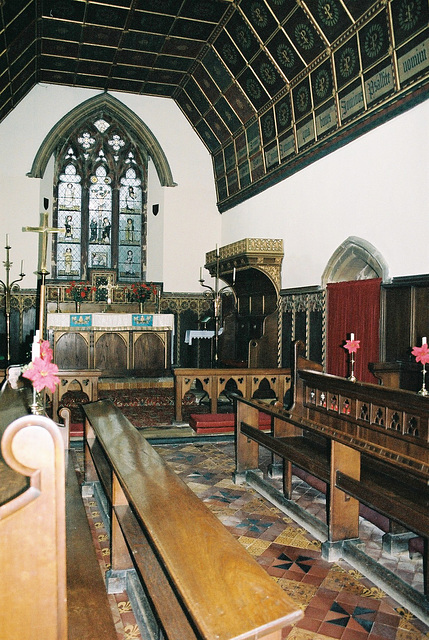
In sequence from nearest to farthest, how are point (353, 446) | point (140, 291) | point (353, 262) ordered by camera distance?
point (353, 446), point (353, 262), point (140, 291)

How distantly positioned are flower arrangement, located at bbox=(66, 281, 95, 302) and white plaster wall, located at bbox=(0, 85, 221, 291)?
39.0 inches

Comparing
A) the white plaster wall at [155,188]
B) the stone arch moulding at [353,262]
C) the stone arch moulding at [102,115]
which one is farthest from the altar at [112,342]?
the stone arch moulding at [102,115]

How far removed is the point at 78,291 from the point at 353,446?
9.31 metres

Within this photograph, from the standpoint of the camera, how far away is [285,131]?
9.52m

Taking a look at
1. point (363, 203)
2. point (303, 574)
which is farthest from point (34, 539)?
point (363, 203)

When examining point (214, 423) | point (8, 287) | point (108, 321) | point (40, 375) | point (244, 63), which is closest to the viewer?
point (40, 375)

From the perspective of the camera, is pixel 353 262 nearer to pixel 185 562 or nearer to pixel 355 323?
pixel 355 323

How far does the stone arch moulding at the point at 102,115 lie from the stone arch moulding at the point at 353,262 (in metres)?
6.44

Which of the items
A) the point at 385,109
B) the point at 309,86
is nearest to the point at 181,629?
the point at 385,109

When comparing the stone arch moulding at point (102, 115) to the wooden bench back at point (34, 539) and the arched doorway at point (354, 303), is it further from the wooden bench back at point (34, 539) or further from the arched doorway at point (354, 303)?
the wooden bench back at point (34, 539)

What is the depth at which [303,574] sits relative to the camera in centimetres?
324

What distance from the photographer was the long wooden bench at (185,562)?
1.38 meters

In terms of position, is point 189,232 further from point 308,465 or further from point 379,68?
point 308,465

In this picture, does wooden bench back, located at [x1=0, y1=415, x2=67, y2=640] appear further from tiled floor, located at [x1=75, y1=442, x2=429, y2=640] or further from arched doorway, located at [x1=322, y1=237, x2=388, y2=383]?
arched doorway, located at [x1=322, y1=237, x2=388, y2=383]
